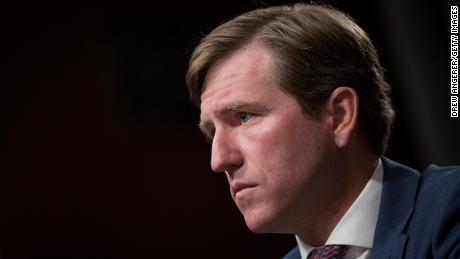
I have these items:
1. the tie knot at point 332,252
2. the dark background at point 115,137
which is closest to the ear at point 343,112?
the tie knot at point 332,252

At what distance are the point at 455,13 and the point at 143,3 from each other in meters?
1.75

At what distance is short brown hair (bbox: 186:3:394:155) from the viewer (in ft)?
6.06

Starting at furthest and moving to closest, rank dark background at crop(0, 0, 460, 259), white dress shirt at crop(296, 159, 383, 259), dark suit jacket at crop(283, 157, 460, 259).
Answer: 1. dark background at crop(0, 0, 460, 259)
2. white dress shirt at crop(296, 159, 383, 259)
3. dark suit jacket at crop(283, 157, 460, 259)

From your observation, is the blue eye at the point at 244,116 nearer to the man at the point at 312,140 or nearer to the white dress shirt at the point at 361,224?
the man at the point at 312,140

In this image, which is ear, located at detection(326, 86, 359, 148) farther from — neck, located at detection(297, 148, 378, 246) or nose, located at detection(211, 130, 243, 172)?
nose, located at detection(211, 130, 243, 172)

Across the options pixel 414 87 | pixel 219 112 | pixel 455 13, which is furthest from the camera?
pixel 414 87

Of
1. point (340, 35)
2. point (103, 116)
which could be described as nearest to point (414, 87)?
point (340, 35)

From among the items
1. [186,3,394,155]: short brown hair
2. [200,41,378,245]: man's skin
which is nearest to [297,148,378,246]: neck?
[200,41,378,245]: man's skin

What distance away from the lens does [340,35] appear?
1.93m

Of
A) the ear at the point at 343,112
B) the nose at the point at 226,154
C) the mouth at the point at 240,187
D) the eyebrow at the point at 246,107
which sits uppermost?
the eyebrow at the point at 246,107

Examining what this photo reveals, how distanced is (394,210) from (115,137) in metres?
2.22

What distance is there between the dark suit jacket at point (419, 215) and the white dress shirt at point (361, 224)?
1.4 inches

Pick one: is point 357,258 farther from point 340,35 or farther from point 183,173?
point 183,173

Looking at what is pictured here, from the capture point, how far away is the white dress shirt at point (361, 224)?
→ 175cm
